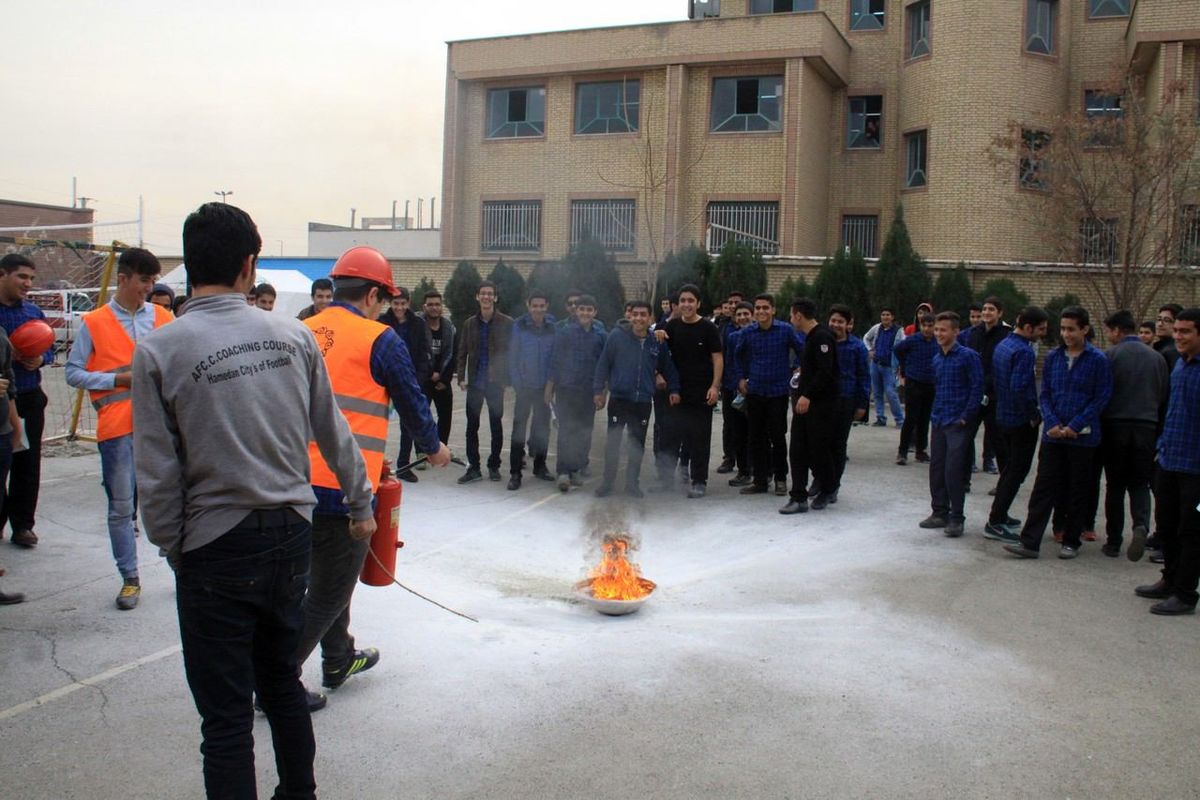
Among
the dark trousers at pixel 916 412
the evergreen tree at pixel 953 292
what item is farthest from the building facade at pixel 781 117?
the dark trousers at pixel 916 412

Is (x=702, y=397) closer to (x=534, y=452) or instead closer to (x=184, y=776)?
(x=534, y=452)

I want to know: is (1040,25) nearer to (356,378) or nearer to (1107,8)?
(1107,8)

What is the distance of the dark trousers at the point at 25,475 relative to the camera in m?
7.33

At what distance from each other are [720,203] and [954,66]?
283 inches

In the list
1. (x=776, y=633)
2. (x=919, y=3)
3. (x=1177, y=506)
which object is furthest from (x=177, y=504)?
(x=919, y=3)

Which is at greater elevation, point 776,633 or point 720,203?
point 720,203

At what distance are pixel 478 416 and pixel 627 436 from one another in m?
1.65

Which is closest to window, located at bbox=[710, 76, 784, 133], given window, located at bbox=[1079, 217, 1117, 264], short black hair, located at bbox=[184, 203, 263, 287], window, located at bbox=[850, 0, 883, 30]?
window, located at bbox=[850, 0, 883, 30]

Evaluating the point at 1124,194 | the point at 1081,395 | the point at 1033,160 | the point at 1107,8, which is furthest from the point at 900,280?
the point at 1081,395

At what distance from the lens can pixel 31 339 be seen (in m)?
6.93

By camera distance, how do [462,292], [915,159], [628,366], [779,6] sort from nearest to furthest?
[628,366] → [462,292] → [915,159] → [779,6]

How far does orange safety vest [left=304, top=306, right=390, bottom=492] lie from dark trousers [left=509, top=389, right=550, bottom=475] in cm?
576

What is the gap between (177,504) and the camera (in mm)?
3057

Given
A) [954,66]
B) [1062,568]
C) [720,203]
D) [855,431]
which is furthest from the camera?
[720,203]
